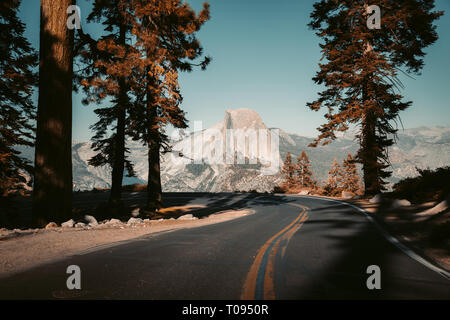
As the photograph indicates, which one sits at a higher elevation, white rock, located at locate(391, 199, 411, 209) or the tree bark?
the tree bark

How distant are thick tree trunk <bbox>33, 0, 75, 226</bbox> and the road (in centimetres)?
346

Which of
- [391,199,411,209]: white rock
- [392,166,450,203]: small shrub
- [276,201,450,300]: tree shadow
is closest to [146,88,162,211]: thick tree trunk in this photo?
[276,201,450,300]: tree shadow

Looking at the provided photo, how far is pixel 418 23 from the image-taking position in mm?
17641

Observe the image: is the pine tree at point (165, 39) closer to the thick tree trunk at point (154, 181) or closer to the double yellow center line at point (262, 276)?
the thick tree trunk at point (154, 181)

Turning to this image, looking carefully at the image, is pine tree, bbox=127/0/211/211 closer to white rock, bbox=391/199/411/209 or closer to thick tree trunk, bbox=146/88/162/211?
thick tree trunk, bbox=146/88/162/211

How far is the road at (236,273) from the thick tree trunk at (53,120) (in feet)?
11.4

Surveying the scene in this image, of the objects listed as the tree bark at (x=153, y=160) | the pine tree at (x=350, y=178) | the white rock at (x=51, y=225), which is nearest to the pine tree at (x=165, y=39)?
the tree bark at (x=153, y=160)

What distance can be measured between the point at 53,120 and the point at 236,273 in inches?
294

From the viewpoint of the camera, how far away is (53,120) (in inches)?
336

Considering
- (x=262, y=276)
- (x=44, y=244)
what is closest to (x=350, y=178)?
(x=262, y=276)

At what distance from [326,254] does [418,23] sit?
18.9 metres

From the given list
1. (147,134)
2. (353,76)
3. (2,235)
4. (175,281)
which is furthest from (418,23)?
(2,235)

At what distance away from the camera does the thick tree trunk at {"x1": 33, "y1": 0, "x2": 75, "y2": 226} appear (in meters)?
8.41
